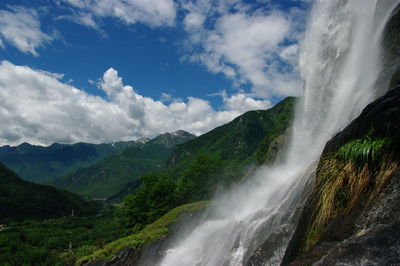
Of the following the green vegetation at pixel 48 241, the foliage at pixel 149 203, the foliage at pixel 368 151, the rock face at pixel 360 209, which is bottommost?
the rock face at pixel 360 209

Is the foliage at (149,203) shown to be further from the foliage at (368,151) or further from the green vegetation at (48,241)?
the foliage at (368,151)

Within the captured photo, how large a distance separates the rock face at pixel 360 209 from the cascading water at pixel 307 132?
5.52 metres

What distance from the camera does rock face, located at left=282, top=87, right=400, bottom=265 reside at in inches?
166

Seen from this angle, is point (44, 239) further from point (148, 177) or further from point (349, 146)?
point (349, 146)

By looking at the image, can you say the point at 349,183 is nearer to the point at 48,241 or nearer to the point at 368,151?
the point at 368,151

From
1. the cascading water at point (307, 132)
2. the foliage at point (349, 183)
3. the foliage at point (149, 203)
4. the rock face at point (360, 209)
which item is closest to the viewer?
the rock face at point (360, 209)

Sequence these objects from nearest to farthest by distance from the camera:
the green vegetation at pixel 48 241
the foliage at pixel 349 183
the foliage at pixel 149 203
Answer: the foliage at pixel 349 183, the foliage at pixel 149 203, the green vegetation at pixel 48 241

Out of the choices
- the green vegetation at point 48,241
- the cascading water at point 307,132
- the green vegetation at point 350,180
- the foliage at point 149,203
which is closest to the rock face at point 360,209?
the green vegetation at point 350,180

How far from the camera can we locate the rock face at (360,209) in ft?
13.8

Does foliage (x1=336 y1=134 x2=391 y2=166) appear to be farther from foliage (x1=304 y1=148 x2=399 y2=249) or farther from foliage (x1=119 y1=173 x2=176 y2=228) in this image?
foliage (x1=119 y1=173 x2=176 y2=228)

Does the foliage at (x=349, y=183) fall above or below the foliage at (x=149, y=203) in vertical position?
below

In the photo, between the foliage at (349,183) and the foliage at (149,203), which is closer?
the foliage at (349,183)

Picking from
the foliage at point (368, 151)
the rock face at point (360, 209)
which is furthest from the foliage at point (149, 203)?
the foliage at point (368, 151)

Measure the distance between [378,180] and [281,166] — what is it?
2881 cm
